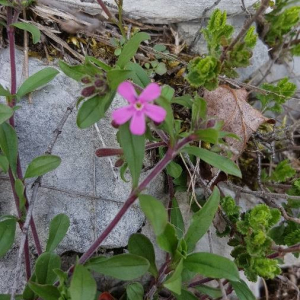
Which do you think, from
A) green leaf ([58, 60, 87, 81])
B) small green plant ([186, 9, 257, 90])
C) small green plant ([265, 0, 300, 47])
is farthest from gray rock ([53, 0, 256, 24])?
green leaf ([58, 60, 87, 81])

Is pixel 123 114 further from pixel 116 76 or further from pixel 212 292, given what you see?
pixel 212 292

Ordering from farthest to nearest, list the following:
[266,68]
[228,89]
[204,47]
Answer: [266,68] < [204,47] < [228,89]

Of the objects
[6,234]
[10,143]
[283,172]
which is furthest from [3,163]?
[283,172]

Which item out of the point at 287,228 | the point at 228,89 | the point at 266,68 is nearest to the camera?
the point at 287,228

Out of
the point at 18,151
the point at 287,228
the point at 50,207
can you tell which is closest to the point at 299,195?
the point at 287,228

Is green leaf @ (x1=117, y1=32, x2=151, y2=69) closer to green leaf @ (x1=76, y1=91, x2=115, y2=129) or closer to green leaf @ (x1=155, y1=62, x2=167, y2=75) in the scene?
green leaf @ (x1=76, y1=91, x2=115, y2=129)

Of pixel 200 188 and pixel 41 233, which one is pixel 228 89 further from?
pixel 41 233
